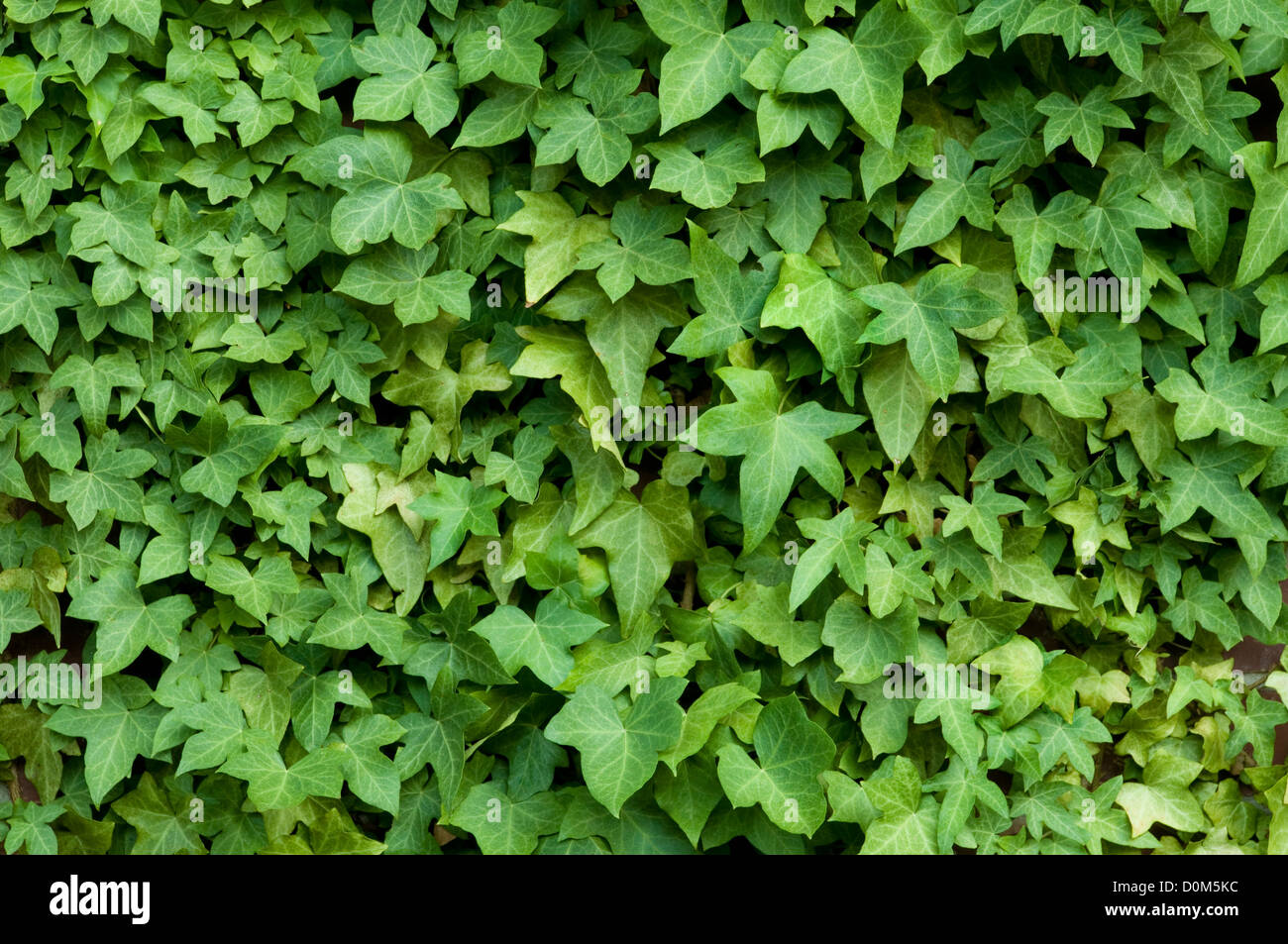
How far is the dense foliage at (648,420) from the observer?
2.15 metres

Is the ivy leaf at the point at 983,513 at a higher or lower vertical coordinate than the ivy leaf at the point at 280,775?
higher

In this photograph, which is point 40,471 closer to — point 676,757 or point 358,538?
point 358,538

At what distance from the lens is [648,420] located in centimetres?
230

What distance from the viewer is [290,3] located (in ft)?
7.39

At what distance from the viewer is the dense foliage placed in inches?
84.7

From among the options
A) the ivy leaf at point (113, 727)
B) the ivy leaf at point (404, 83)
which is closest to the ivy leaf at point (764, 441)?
the ivy leaf at point (404, 83)

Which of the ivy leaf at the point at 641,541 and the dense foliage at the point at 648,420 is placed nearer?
the dense foliage at the point at 648,420

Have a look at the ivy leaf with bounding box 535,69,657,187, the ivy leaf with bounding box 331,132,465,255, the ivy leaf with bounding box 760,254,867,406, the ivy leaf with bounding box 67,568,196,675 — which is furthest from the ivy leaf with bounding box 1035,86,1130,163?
the ivy leaf with bounding box 67,568,196,675

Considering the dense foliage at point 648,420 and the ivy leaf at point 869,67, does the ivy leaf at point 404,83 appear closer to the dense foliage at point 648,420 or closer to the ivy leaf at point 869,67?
the dense foliage at point 648,420

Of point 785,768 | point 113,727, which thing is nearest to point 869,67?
point 785,768

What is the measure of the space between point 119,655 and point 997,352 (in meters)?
2.06

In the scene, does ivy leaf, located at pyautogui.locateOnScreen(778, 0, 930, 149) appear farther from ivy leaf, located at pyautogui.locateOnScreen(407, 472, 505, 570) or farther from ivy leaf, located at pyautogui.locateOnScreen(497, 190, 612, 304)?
ivy leaf, located at pyautogui.locateOnScreen(407, 472, 505, 570)

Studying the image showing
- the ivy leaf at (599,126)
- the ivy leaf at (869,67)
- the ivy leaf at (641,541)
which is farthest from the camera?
the ivy leaf at (641,541)

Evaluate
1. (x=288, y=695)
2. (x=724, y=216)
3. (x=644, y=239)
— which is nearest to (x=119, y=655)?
(x=288, y=695)
